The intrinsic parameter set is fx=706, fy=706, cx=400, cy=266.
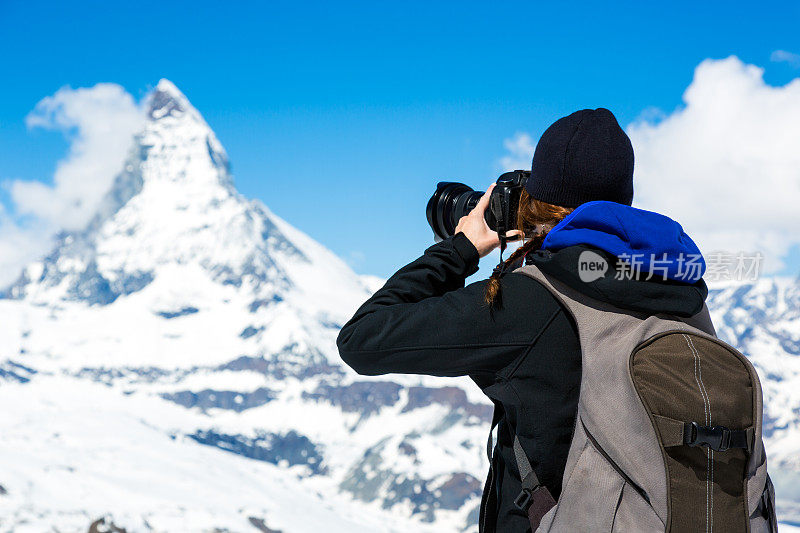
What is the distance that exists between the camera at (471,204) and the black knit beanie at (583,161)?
4.4 inches

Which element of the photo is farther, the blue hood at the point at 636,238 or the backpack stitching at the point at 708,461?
the blue hood at the point at 636,238

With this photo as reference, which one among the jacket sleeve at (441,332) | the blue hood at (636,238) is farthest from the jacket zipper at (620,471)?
the blue hood at (636,238)

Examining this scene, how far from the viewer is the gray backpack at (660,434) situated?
2.31 meters

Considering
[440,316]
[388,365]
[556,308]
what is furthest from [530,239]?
[388,365]

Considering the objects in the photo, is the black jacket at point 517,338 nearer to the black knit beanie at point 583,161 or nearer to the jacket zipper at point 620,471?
the jacket zipper at point 620,471

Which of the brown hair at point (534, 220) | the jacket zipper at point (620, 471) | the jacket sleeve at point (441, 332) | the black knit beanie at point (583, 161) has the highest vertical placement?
the black knit beanie at point (583, 161)

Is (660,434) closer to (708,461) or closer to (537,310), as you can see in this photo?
(708,461)

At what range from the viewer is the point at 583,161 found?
106 inches

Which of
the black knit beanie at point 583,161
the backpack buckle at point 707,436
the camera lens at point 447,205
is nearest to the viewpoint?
the backpack buckle at point 707,436

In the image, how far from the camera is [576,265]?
247 cm

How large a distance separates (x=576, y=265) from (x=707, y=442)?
0.71m

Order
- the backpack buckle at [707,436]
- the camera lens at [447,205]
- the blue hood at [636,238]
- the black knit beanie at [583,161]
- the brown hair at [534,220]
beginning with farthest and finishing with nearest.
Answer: the camera lens at [447,205] < the brown hair at [534,220] < the black knit beanie at [583,161] < the blue hood at [636,238] < the backpack buckle at [707,436]

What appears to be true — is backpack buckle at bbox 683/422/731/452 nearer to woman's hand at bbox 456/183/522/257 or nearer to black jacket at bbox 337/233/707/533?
black jacket at bbox 337/233/707/533

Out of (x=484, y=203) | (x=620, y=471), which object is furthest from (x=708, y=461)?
(x=484, y=203)
